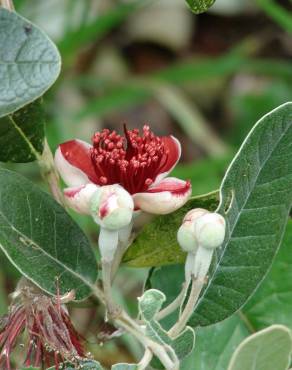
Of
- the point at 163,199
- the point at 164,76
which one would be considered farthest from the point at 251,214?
the point at 164,76

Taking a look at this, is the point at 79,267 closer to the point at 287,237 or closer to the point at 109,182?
the point at 109,182

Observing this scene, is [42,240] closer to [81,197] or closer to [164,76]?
[81,197]

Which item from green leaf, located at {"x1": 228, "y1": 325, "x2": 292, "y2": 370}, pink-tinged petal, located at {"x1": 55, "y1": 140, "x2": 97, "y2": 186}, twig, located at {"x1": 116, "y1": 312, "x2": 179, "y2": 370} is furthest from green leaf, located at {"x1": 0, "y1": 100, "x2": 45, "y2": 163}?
green leaf, located at {"x1": 228, "y1": 325, "x2": 292, "y2": 370}

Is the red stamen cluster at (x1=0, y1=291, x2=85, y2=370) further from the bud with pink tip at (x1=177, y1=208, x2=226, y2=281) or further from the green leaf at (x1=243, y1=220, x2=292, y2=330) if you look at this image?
the green leaf at (x1=243, y1=220, x2=292, y2=330)

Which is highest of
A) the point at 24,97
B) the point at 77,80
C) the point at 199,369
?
the point at 24,97

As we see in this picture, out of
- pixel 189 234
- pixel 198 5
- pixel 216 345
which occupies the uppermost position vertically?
pixel 198 5

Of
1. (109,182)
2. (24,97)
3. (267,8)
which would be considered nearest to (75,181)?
(109,182)
